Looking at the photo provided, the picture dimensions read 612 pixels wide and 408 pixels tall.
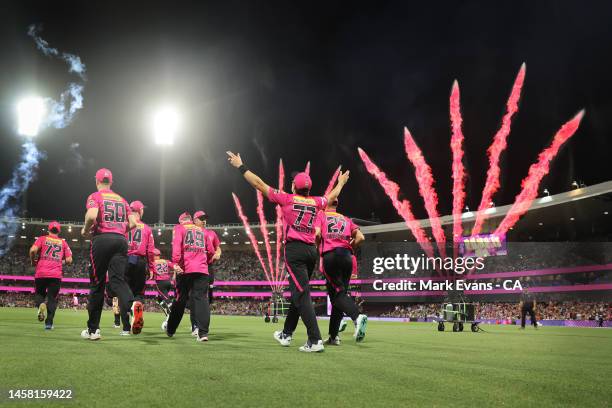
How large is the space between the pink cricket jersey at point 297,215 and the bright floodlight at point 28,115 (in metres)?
32.3

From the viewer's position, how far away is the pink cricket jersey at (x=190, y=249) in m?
8.38

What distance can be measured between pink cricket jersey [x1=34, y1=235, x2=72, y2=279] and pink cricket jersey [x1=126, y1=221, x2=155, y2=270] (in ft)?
5.77

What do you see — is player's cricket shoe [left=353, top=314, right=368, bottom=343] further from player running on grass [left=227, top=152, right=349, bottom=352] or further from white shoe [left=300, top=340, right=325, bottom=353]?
white shoe [left=300, top=340, right=325, bottom=353]

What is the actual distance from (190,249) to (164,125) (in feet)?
86.5

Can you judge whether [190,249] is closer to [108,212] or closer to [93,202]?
[108,212]

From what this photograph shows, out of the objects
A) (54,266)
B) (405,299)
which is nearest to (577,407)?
(54,266)

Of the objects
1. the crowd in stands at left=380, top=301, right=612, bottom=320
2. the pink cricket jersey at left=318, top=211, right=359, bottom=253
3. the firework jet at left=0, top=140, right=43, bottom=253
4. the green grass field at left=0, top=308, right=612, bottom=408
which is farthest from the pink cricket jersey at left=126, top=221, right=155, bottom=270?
Result: the firework jet at left=0, top=140, right=43, bottom=253

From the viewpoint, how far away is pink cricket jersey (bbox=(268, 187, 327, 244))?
22.5 feet

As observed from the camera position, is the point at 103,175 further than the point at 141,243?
Answer: No

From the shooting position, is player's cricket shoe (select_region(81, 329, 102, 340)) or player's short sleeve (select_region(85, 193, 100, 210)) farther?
player's cricket shoe (select_region(81, 329, 102, 340))

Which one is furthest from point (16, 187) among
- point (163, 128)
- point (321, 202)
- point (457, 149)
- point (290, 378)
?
point (290, 378)

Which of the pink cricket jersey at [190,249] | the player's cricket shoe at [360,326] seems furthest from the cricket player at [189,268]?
the player's cricket shoe at [360,326]

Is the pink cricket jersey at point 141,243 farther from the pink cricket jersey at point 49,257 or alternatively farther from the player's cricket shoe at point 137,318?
the player's cricket shoe at point 137,318

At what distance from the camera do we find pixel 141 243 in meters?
10.3
